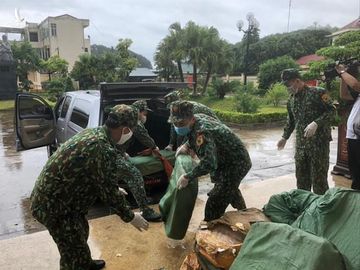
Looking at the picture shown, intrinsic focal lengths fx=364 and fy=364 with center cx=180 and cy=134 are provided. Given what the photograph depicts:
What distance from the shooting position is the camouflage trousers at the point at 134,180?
4.39 metres

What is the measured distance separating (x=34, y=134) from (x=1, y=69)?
23.8 meters

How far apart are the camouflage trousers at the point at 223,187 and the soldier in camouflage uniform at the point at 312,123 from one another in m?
0.91

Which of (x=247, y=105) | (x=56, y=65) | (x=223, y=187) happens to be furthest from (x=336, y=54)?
(x=56, y=65)

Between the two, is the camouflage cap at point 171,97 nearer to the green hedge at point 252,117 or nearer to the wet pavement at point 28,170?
the wet pavement at point 28,170

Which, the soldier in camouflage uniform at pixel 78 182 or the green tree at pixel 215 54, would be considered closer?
the soldier in camouflage uniform at pixel 78 182

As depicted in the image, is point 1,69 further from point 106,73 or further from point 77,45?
point 77,45

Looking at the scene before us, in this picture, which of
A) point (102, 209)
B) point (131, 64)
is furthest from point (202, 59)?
point (102, 209)

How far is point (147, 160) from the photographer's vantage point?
4.94 m

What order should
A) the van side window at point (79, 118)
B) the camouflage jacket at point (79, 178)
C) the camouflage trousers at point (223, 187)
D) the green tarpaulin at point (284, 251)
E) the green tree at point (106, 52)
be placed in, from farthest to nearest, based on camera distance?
the green tree at point (106, 52) → the van side window at point (79, 118) → the camouflage trousers at point (223, 187) → the camouflage jacket at point (79, 178) → the green tarpaulin at point (284, 251)

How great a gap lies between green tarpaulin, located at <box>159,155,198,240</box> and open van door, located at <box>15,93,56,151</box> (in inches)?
143

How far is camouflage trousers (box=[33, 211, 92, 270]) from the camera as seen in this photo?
8.73ft

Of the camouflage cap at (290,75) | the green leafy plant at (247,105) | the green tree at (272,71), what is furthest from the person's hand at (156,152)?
the green tree at (272,71)

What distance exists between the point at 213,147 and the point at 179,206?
675 millimetres

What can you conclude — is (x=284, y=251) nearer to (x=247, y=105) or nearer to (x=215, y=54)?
(x=247, y=105)
